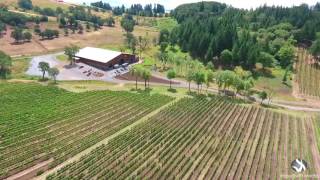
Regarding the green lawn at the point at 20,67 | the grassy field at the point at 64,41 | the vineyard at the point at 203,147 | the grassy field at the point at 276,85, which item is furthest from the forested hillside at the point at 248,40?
the green lawn at the point at 20,67

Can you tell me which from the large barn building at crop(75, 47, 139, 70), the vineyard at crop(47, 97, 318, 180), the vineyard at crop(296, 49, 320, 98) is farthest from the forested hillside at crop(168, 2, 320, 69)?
the vineyard at crop(47, 97, 318, 180)

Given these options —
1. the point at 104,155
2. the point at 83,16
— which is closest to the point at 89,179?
the point at 104,155

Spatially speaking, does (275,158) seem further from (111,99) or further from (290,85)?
(290,85)

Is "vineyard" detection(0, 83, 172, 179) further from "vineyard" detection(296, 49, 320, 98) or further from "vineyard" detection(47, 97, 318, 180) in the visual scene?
"vineyard" detection(296, 49, 320, 98)

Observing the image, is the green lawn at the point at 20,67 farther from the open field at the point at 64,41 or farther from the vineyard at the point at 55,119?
the vineyard at the point at 55,119

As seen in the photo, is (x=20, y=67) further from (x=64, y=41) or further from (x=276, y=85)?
(x=276, y=85)
